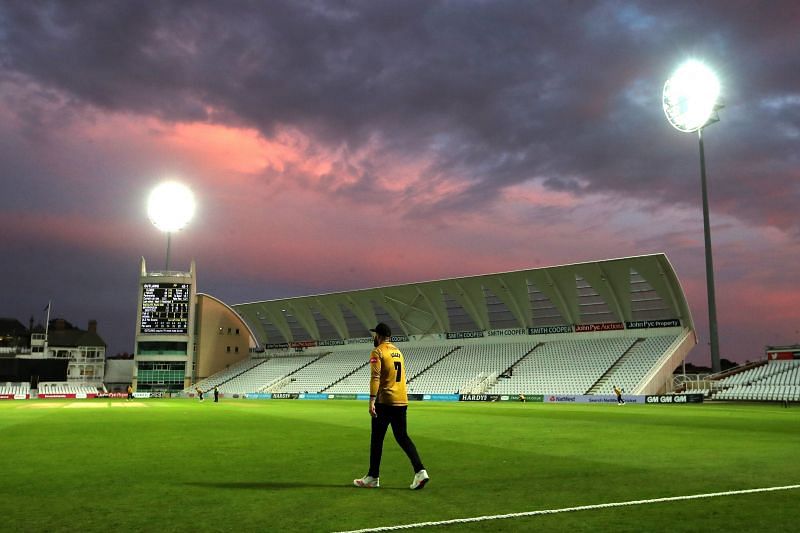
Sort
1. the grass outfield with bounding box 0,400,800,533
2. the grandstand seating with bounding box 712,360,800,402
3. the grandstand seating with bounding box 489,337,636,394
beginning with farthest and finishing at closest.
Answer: the grandstand seating with bounding box 489,337,636,394 → the grandstand seating with bounding box 712,360,800,402 → the grass outfield with bounding box 0,400,800,533

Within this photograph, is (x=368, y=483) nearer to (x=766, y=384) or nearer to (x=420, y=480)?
(x=420, y=480)

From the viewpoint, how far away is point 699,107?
2136 inches

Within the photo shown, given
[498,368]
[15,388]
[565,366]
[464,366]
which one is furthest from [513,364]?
[15,388]

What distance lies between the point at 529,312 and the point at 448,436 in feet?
172

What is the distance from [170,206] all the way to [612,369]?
170ft

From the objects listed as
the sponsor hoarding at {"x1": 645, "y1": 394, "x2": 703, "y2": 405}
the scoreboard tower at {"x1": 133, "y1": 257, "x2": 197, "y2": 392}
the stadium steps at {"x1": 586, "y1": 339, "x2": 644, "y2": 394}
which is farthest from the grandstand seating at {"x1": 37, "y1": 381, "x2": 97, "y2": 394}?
the sponsor hoarding at {"x1": 645, "y1": 394, "x2": 703, "y2": 405}

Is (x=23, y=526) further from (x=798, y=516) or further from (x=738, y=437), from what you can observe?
(x=738, y=437)

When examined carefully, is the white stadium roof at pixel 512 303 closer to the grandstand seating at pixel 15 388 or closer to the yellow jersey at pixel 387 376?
the grandstand seating at pixel 15 388

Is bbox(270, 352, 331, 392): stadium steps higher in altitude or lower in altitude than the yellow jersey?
lower

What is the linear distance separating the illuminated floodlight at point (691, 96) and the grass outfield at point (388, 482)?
45.1 metres

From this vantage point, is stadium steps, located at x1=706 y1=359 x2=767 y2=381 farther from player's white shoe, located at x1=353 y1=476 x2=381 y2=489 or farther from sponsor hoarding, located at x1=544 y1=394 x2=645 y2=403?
player's white shoe, located at x1=353 y1=476 x2=381 y2=489

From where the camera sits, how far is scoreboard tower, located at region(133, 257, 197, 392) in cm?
8262

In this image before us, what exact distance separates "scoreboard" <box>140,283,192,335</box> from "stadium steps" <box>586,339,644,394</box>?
176ft

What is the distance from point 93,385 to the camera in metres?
A: 90.4
